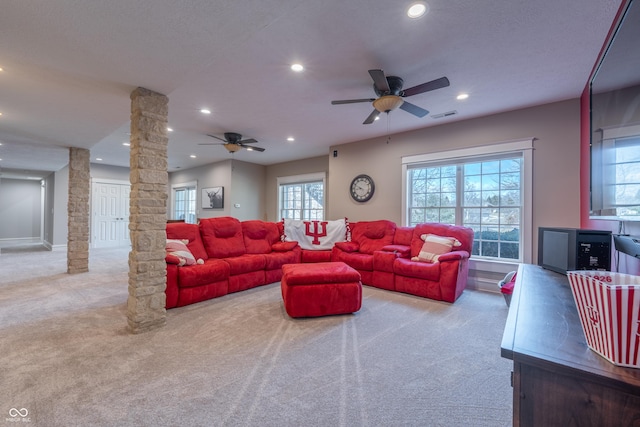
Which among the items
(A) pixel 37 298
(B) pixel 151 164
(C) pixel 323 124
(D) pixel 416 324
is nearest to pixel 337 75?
(C) pixel 323 124

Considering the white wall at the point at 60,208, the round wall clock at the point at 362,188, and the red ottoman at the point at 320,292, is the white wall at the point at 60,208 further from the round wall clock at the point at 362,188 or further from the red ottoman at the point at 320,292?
the red ottoman at the point at 320,292

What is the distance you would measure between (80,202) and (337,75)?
5466 millimetres

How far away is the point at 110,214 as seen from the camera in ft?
27.2

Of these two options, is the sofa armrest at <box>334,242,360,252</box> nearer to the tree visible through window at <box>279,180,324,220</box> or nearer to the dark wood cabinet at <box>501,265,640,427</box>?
the tree visible through window at <box>279,180,324,220</box>

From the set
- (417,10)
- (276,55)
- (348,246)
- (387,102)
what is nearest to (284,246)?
(348,246)

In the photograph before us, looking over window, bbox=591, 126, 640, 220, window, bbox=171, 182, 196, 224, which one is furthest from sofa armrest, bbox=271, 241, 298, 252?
window, bbox=171, 182, 196, 224

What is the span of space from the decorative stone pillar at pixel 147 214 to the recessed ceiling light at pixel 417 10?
8.11 ft

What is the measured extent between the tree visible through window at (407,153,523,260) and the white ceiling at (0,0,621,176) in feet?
2.73

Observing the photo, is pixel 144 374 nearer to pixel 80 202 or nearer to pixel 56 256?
pixel 80 202

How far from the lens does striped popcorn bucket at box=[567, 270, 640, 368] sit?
2.07 ft

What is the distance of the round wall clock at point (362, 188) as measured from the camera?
5334mm

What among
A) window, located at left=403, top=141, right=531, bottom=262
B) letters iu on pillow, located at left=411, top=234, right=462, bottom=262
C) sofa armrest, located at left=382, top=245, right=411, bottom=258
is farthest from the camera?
sofa armrest, located at left=382, top=245, right=411, bottom=258

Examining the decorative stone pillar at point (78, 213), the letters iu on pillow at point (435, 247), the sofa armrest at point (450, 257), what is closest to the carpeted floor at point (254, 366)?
the sofa armrest at point (450, 257)

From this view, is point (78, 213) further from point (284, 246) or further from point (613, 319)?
A: point (613, 319)
